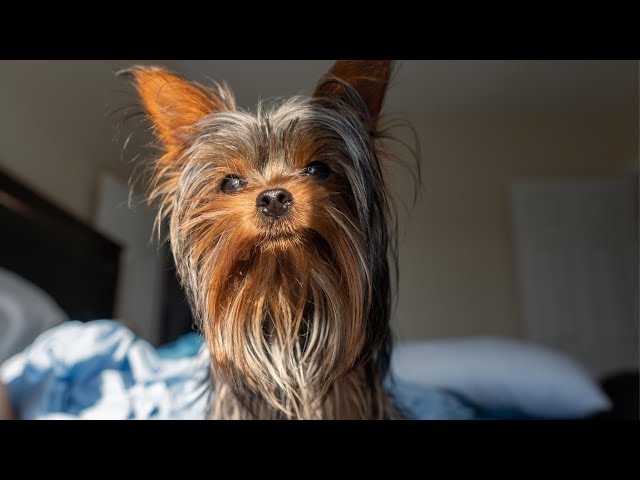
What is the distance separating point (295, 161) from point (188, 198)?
128 mm

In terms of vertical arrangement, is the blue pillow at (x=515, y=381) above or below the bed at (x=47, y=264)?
below

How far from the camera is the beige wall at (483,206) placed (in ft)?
9.30

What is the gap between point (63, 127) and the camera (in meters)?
1.12

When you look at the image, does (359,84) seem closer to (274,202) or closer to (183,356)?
(274,202)

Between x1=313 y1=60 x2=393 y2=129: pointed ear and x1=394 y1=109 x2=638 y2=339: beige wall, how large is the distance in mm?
2187

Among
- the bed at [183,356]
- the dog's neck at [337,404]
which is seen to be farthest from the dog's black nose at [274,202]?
the bed at [183,356]

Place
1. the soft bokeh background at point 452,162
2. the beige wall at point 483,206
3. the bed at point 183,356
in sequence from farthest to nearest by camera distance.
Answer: the beige wall at point 483,206 < the bed at point 183,356 < the soft bokeh background at point 452,162

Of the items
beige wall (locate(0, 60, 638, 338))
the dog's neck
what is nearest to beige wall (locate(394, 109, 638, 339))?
beige wall (locate(0, 60, 638, 338))

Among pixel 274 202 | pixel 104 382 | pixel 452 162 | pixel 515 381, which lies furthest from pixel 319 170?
pixel 452 162

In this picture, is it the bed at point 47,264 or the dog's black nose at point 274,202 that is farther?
the bed at point 47,264

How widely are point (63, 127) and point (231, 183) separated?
83cm

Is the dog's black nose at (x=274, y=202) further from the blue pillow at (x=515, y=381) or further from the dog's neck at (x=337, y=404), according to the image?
the blue pillow at (x=515, y=381)

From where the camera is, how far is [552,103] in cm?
216
